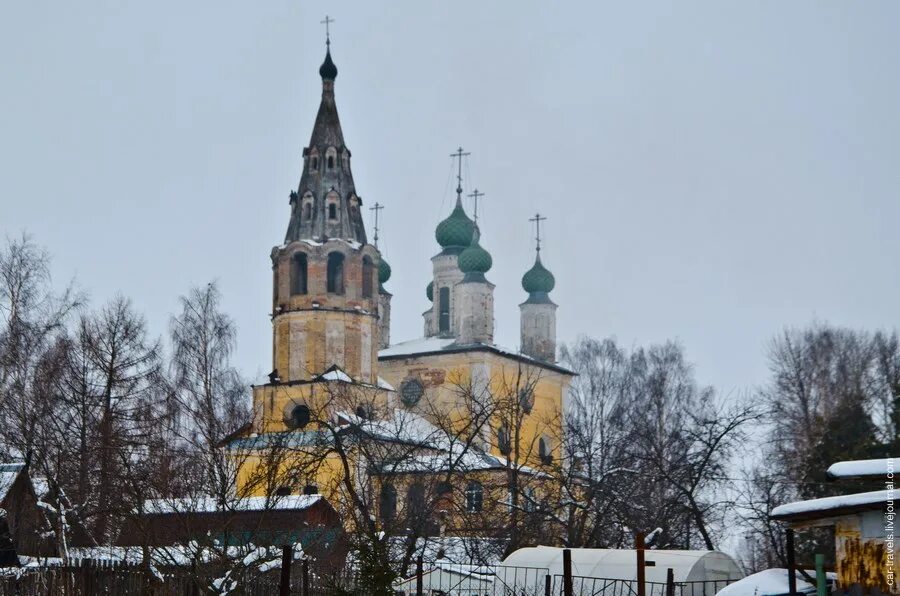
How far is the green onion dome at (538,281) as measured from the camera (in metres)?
54.9

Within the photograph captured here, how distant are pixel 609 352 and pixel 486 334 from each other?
4127mm

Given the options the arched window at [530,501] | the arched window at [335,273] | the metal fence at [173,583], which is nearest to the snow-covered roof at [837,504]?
the metal fence at [173,583]

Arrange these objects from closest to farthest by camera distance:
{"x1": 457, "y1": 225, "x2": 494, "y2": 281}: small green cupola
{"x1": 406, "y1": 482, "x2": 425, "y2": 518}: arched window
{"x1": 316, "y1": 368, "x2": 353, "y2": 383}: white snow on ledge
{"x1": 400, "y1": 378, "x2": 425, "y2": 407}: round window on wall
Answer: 1. {"x1": 406, "y1": 482, "x2": 425, "y2": 518}: arched window
2. {"x1": 316, "y1": 368, "x2": 353, "y2": 383}: white snow on ledge
3. {"x1": 400, "y1": 378, "x2": 425, "y2": 407}: round window on wall
4. {"x1": 457, "y1": 225, "x2": 494, "y2": 281}: small green cupola

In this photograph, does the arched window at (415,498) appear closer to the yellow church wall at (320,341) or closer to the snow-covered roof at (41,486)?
the snow-covered roof at (41,486)

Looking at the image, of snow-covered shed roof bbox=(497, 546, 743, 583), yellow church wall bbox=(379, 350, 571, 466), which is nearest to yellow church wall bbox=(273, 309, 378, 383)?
yellow church wall bbox=(379, 350, 571, 466)

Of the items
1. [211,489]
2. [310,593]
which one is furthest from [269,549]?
[211,489]

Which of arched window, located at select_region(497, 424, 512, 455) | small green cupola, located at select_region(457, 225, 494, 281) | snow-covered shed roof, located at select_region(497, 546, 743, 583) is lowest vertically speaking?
snow-covered shed roof, located at select_region(497, 546, 743, 583)

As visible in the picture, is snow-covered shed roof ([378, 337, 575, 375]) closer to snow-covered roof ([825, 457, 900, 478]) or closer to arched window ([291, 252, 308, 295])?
arched window ([291, 252, 308, 295])

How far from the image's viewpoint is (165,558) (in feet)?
58.9

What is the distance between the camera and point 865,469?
1110 centimetres

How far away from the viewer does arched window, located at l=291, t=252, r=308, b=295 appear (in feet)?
143

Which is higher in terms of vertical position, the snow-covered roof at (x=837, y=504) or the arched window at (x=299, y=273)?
the arched window at (x=299, y=273)

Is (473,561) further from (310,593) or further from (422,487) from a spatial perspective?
(310,593)

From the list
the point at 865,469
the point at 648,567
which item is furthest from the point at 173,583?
the point at 865,469
